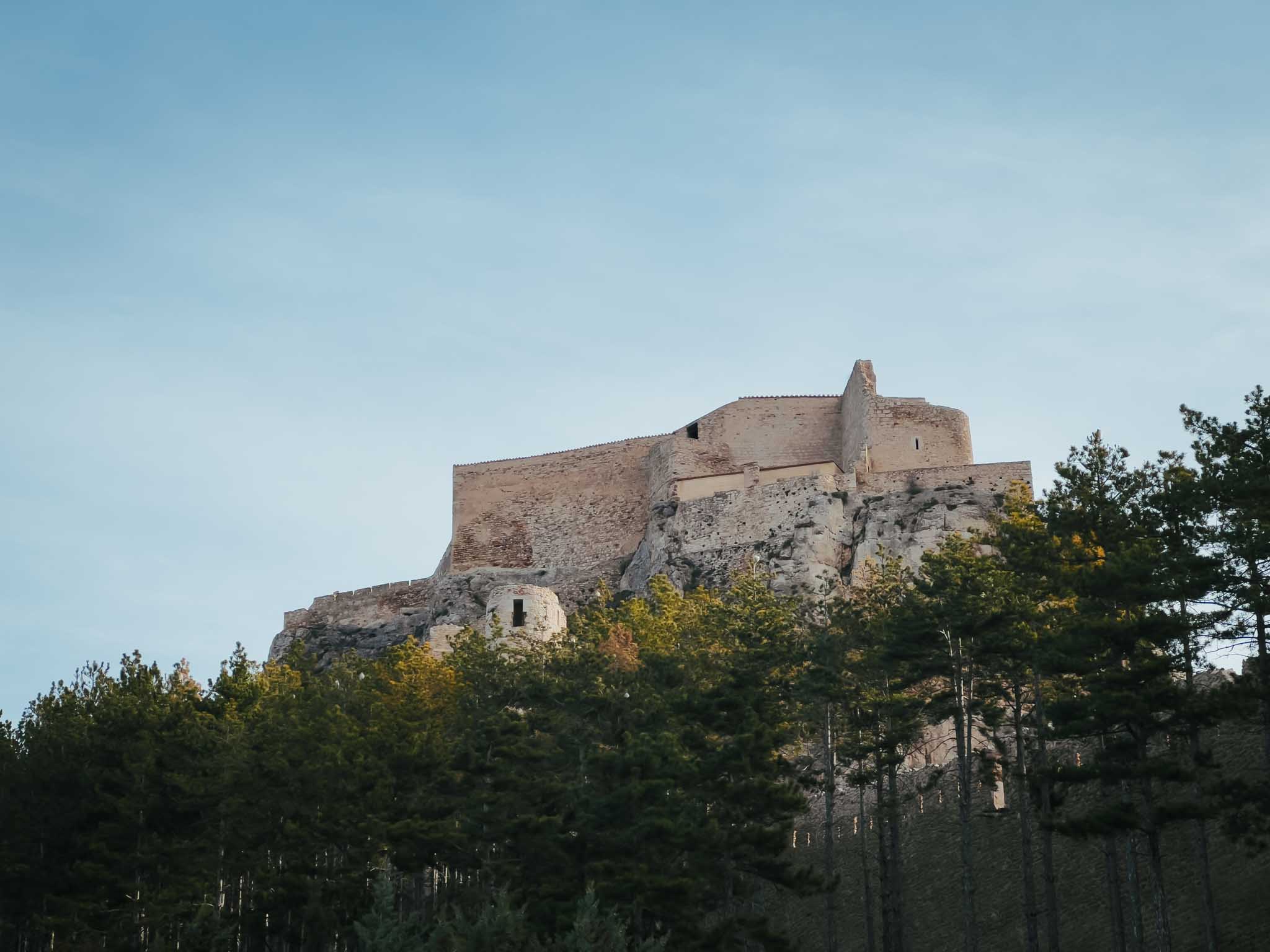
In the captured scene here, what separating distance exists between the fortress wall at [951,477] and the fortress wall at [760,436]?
5.92m

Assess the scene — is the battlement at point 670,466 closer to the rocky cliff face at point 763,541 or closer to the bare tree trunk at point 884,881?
the rocky cliff face at point 763,541

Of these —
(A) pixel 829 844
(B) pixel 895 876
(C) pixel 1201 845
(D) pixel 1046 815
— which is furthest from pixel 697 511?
(C) pixel 1201 845

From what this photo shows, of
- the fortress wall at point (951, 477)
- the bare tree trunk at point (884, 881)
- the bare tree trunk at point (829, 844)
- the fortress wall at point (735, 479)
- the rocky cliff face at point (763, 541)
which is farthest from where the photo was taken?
the fortress wall at point (735, 479)

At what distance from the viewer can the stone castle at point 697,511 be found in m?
60.7

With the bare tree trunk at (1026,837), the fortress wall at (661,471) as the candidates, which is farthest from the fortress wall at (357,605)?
the bare tree trunk at (1026,837)

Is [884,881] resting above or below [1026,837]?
below

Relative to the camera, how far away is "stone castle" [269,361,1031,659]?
199 feet

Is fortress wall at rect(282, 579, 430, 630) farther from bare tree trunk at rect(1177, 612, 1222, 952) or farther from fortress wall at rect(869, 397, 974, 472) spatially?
bare tree trunk at rect(1177, 612, 1222, 952)

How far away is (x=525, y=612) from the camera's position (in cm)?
5591

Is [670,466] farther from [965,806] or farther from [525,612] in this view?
[965,806]

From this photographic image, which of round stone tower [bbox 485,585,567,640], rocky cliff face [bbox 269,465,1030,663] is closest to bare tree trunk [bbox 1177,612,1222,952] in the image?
rocky cliff face [bbox 269,465,1030,663]

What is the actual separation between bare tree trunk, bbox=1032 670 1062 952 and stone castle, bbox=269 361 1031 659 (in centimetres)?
2459

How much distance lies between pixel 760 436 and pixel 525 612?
60.8ft

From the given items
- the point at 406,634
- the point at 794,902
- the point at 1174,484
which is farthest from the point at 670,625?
the point at 406,634
